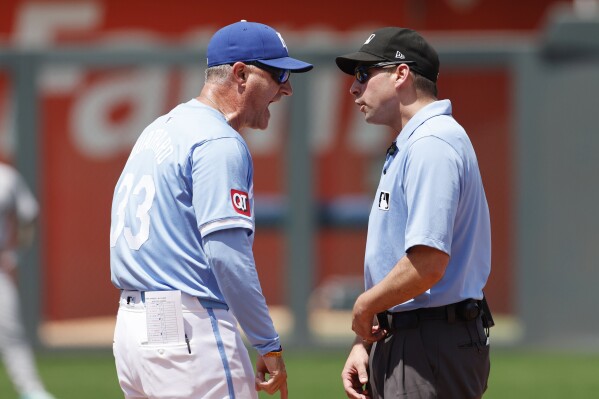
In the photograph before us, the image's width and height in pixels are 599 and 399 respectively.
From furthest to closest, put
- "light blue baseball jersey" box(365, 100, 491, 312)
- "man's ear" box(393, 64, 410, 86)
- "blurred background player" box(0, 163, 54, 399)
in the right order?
1. "blurred background player" box(0, 163, 54, 399)
2. "man's ear" box(393, 64, 410, 86)
3. "light blue baseball jersey" box(365, 100, 491, 312)

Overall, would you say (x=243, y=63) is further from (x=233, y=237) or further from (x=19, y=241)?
(x=19, y=241)

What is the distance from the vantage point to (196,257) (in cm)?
404

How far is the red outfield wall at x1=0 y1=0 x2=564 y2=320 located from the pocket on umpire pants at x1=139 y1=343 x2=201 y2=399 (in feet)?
24.6

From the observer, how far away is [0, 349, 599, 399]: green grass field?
8.59 metres

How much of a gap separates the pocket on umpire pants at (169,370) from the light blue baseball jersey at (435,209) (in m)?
0.72

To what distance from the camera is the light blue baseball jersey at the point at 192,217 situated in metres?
3.93

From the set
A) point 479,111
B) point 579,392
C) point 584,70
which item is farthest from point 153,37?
Answer: point 579,392

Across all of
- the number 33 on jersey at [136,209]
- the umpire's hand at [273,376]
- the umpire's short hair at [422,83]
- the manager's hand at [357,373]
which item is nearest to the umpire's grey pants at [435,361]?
the manager's hand at [357,373]

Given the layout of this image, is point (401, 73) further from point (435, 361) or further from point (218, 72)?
point (435, 361)

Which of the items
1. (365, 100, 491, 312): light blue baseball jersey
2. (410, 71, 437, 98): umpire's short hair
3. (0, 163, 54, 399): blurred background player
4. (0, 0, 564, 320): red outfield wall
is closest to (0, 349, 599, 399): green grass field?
(0, 163, 54, 399): blurred background player

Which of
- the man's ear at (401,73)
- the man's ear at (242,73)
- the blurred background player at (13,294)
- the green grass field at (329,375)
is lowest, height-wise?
the green grass field at (329,375)

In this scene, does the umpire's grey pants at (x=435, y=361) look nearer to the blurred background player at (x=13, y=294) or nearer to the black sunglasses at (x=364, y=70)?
the black sunglasses at (x=364, y=70)

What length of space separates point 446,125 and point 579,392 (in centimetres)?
517

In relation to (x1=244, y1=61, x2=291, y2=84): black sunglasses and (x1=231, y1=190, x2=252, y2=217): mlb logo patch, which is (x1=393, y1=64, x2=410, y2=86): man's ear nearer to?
(x1=244, y1=61, x2=291, y2=84): black sunglasses
